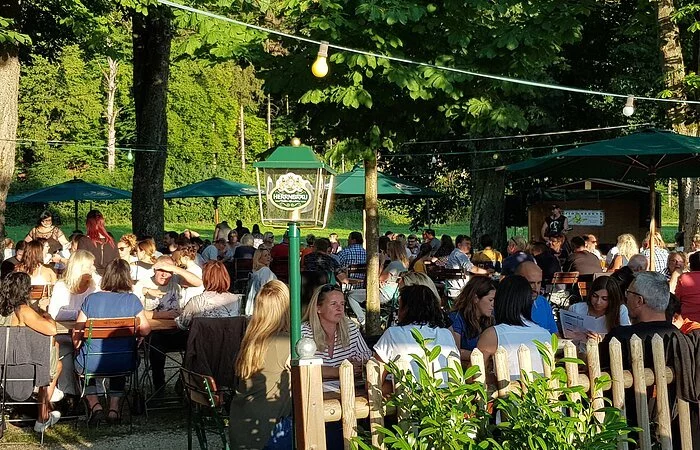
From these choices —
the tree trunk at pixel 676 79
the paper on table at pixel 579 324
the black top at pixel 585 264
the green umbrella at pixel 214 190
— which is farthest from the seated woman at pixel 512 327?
the green umbrella at pixel 214 190

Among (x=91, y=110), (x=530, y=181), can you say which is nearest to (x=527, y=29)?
(x=530, y=181)

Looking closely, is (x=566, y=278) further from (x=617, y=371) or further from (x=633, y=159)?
(x=617, y=371)

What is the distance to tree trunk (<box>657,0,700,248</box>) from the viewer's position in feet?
56.6

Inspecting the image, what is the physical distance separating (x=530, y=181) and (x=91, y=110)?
1288 inches

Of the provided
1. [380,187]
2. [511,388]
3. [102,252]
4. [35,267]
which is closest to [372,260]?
[35,267]

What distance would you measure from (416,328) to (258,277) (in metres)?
4.66

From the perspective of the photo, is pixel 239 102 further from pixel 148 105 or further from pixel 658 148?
pixel 658 148

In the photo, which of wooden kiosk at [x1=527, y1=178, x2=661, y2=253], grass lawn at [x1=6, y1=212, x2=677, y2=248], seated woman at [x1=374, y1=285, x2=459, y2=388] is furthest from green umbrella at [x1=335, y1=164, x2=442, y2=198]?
grass lawn at [x1=6, y1=212, x2=677, y2=248]

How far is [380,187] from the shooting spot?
1795cm

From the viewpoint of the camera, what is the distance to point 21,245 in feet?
44.5

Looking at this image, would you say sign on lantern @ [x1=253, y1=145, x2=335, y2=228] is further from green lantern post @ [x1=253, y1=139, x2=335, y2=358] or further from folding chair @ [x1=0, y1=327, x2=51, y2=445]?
folding chair @ [x1=0, y1=327, x2=51, y2=445]

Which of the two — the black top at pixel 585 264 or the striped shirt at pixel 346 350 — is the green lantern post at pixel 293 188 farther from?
the black top at pixel 585 264

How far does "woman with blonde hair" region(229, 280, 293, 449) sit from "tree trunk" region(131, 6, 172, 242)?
42.8ft

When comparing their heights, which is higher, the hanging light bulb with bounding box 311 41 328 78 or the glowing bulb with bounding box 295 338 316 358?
the hanging light bulb with bounding box 311 41 328 78
